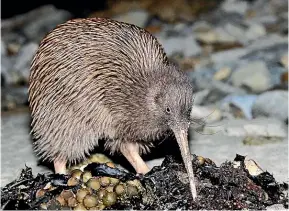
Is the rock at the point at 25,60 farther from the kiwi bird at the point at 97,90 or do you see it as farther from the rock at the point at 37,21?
the kiwi bird at the point at 97,90

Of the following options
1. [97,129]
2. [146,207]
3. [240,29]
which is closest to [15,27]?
[240,29]

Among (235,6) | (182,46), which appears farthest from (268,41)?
(235,6)

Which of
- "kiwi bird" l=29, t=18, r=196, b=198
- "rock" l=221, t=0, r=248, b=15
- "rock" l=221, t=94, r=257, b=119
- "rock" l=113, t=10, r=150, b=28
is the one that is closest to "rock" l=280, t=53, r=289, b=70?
"rock" l=221, t=94, r=257, b=119

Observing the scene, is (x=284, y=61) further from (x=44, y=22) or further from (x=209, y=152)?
(x=44, y=22)

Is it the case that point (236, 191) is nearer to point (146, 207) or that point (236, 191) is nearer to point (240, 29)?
point (146, 207)

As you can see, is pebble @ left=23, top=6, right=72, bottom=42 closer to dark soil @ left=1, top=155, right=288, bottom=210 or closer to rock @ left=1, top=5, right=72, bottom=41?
rock @ left=1, top=5, right=72, bottom=41

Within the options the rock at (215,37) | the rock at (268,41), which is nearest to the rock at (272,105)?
the rock at (268,41)
